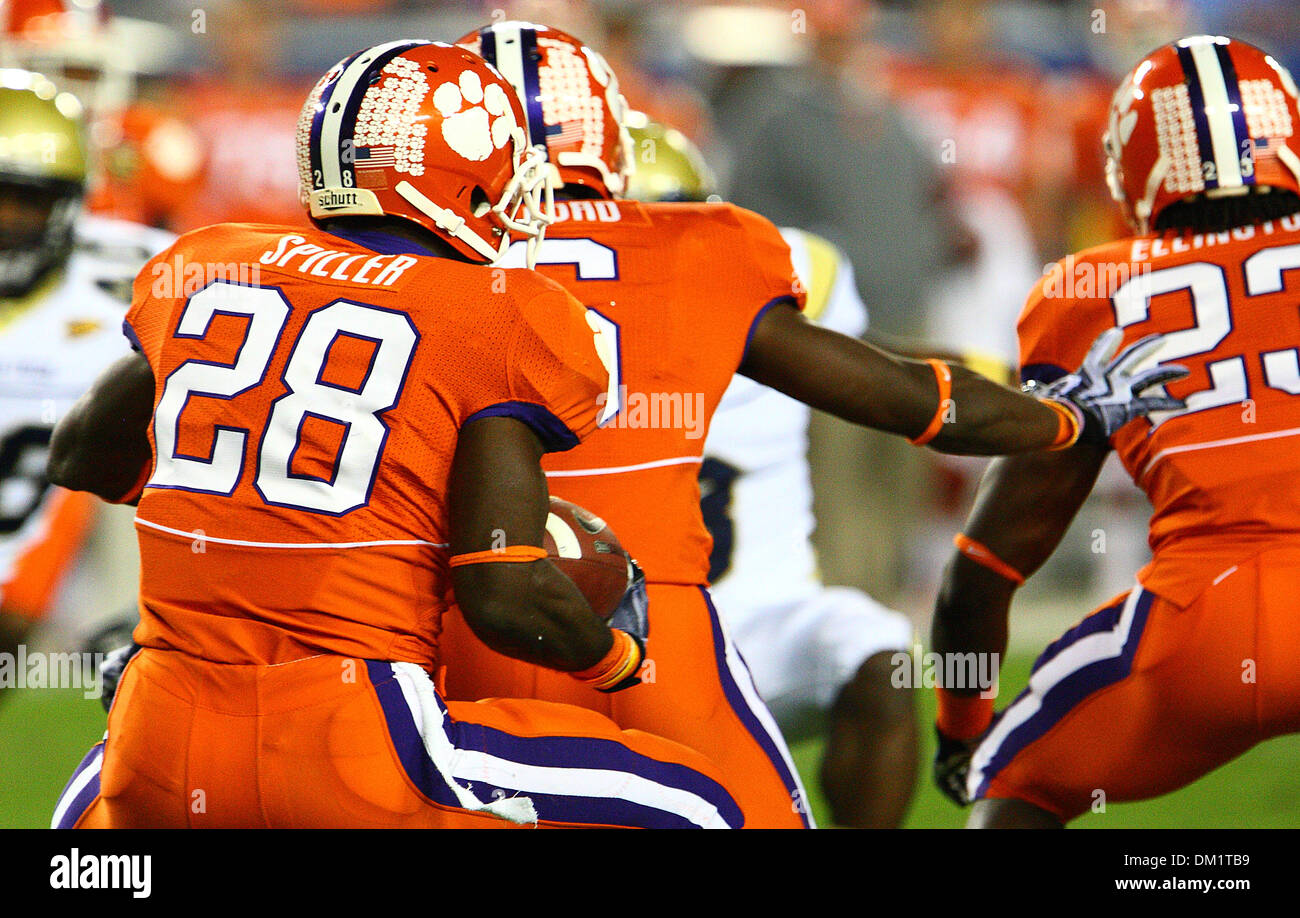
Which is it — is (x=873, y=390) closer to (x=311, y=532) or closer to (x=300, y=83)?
(x=311, y=532)

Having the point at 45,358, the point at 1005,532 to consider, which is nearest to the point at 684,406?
the point at 1005,532

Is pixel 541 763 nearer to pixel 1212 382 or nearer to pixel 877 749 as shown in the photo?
pixel 1212 382

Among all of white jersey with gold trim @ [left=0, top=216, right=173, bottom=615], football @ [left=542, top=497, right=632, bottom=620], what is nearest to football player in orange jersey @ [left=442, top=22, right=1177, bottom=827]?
football @ [left=542, top=497, right=632, bottom=620]

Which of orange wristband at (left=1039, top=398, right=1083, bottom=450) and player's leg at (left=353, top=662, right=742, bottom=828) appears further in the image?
orange wristband at (left=1039, top=398, right=1083, bottom=450)

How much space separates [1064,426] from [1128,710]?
20.6 inches

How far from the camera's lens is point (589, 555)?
98.3 inches

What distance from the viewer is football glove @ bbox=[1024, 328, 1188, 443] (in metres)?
3.01

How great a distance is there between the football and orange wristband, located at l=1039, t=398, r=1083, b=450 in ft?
3.00

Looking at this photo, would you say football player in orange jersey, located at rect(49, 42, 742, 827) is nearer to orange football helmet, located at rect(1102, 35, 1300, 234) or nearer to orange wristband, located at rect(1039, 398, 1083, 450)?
orange wristband, located at rect(1039, 398, 1083, 450)

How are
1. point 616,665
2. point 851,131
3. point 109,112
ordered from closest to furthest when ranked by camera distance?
point 616,665 → point 851,131 → point 109,112

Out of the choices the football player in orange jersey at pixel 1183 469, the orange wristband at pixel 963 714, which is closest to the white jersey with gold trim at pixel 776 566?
the orange wristband at pixel 963 714

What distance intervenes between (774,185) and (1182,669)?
4119mm
